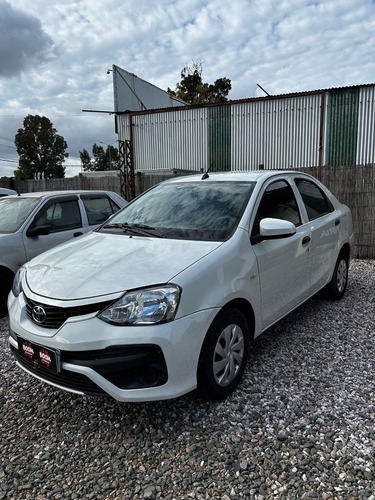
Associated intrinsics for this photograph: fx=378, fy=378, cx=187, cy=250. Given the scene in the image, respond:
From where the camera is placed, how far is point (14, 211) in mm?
5402

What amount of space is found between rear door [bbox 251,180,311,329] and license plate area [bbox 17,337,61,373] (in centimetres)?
165

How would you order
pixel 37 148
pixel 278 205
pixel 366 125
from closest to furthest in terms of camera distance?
pixel 278 205
pixel 366 125
pixel 37 148

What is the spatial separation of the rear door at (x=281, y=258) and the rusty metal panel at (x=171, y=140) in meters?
9.70

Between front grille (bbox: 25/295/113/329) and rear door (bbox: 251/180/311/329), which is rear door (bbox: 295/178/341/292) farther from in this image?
front grille (bbox: 25/295/113/329)

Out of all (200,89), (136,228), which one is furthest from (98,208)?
(200,89)

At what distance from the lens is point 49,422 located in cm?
266

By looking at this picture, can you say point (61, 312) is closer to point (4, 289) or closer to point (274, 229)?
point (274, 229)

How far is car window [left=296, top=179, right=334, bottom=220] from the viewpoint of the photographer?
13.7 feet

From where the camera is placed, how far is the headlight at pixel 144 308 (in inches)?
90.0

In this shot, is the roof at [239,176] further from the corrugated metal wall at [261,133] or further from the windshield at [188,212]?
the corrugated metal wall at [261,133]

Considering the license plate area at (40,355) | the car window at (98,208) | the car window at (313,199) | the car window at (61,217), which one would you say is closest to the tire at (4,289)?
the car window at (61,217)

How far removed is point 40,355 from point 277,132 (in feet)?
36.7

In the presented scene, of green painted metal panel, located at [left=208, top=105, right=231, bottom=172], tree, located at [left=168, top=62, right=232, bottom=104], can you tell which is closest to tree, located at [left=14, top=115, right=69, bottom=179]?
tree, located at [left=168, top=62, right=232, bottom=104]

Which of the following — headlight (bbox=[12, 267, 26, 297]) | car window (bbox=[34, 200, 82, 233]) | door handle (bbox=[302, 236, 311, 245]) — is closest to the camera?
headlight (bbox=[12, 267, 26, 297])
